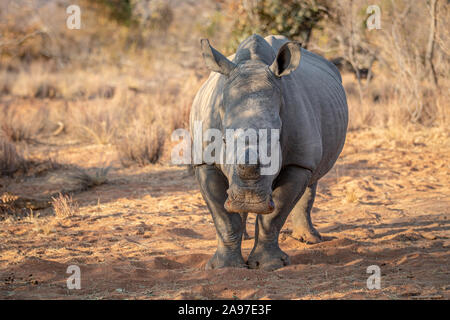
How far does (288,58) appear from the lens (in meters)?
3.88

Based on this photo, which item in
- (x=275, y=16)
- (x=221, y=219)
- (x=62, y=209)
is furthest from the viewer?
(x=275, y=16)

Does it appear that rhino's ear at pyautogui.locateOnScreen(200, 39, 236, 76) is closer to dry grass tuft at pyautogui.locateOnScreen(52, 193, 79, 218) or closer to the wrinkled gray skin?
the wrinkled gray skin

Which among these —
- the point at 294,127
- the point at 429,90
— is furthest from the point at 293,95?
the point at 429,90

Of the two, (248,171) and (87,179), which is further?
(87,179)

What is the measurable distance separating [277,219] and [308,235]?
118 cm

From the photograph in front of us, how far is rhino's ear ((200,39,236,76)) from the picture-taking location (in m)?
3.83

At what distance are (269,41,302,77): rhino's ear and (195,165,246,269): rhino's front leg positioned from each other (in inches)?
36.0

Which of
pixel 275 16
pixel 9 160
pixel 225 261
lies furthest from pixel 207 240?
pixel 275 16

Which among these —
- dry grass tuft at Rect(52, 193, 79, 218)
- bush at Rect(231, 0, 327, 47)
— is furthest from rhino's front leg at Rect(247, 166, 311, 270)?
bush at Rect(231, 0, 327, 47)

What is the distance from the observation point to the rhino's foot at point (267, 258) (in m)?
4.26

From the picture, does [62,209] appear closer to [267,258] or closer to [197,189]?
[197,189]

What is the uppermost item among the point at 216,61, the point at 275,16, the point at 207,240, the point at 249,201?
the point at 275,16

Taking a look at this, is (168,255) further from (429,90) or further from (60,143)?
(429,90)

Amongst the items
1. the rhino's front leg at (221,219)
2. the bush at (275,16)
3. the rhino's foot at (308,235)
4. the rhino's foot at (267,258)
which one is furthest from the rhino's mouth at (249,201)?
the bush at (275,16)
